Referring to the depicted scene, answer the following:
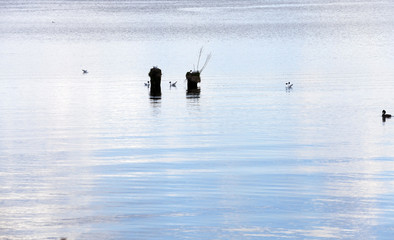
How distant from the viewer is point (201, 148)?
31.5m

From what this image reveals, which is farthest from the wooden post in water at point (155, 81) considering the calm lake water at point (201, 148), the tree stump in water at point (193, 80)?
the tree stump in water at point (193, 80)

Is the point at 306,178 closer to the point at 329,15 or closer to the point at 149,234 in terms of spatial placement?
the point at 149,234

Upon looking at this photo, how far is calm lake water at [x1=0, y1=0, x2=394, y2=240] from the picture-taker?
21.6m

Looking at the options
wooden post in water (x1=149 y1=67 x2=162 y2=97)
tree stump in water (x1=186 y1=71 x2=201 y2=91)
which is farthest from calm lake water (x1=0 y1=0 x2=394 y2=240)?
wooden post in water (x1=149 y1=67 x2=162 y2=97)

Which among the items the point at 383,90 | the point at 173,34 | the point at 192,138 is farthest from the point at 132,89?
the point at 173,34

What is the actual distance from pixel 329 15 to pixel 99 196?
433ft

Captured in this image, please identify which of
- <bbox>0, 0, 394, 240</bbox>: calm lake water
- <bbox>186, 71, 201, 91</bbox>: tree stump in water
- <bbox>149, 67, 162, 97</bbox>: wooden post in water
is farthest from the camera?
<bbox>186, 71, 201, 91</bbox>: tree stump in water

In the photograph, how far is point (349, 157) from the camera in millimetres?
29656

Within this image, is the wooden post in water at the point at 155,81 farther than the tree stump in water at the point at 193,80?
No

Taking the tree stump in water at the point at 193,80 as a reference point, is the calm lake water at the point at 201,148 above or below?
below

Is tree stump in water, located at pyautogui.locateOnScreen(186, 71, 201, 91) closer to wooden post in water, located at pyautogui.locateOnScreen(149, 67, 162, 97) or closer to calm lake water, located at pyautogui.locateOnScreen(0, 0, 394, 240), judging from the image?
calm lake water, located at pyautogui.locateOnScreen(0, 0, 394, 240)

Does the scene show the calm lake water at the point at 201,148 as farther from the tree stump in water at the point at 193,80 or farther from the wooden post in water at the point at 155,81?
the wooden post in water at the point at 155,81

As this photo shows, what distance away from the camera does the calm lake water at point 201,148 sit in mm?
21562

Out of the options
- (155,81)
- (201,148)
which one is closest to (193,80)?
(155,81)
